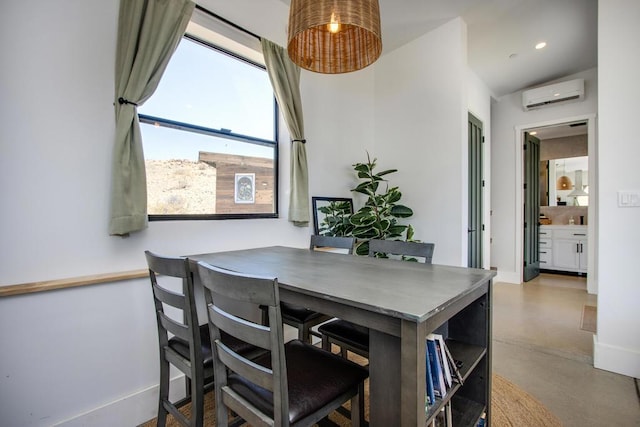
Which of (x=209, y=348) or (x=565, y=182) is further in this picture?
(x=565, y=182)

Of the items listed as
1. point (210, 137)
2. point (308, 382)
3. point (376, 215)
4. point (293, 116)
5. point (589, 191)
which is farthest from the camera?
point (589, 191)

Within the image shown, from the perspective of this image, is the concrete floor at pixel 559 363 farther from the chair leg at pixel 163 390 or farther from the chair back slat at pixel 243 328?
the chair leg at pixel 163 390

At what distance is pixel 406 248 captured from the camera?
1778 millimetres

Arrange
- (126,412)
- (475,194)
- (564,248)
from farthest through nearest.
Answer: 1. (564,248)
2. (475,194)
3. (126,412)

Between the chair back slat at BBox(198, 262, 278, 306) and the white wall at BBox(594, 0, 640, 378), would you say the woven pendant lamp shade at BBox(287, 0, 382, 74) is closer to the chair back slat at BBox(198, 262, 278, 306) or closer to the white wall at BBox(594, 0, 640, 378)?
the chair back slat at BBox(198, 262, 278, 306)

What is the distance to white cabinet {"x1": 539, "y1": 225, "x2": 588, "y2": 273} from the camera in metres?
5.30

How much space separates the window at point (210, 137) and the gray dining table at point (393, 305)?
893 mm

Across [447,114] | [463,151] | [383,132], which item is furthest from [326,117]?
[463,151]

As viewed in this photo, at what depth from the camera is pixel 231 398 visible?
1075mm

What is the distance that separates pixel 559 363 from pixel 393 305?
232 centimetres

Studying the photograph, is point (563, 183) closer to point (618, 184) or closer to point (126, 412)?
point (618, 184)

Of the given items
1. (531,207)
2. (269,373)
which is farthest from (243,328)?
(531,207)

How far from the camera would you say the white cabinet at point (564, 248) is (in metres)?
5.30

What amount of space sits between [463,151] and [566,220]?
187 inches
